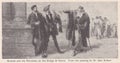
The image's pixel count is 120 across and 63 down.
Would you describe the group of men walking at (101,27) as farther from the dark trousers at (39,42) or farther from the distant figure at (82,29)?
the dark trousers at (39,42)

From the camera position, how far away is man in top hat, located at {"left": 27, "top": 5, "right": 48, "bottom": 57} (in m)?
0.56

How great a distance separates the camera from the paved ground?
0.56 metres

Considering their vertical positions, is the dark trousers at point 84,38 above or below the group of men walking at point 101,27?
below

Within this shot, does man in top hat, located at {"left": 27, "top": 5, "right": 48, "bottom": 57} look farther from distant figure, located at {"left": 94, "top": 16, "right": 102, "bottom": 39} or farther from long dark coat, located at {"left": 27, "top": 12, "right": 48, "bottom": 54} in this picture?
distant figure, located at {"left": 94, "top": 16, "right": 102, "bottom": 39}

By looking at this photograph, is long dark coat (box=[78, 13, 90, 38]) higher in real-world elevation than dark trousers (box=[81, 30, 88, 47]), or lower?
higher

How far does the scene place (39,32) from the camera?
0.56m

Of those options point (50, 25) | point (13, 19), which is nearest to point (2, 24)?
point (13, 19)

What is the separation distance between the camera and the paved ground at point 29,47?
56 cm

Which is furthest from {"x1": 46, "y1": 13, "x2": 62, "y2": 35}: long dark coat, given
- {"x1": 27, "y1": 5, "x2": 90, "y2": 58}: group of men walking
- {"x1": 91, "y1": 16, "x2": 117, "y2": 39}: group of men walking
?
{"x1": 91, "y1": 16, "x2": 117, "y2": 39}: group of men walking

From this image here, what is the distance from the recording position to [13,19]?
558mm

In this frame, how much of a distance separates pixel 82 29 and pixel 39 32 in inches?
5.4

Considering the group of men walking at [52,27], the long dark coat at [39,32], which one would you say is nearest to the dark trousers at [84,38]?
the group of men walking at [52,27]

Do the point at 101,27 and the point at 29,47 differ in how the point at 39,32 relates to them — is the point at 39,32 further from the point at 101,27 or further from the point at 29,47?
the point at 101,27

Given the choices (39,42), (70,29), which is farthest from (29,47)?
(70,29)
